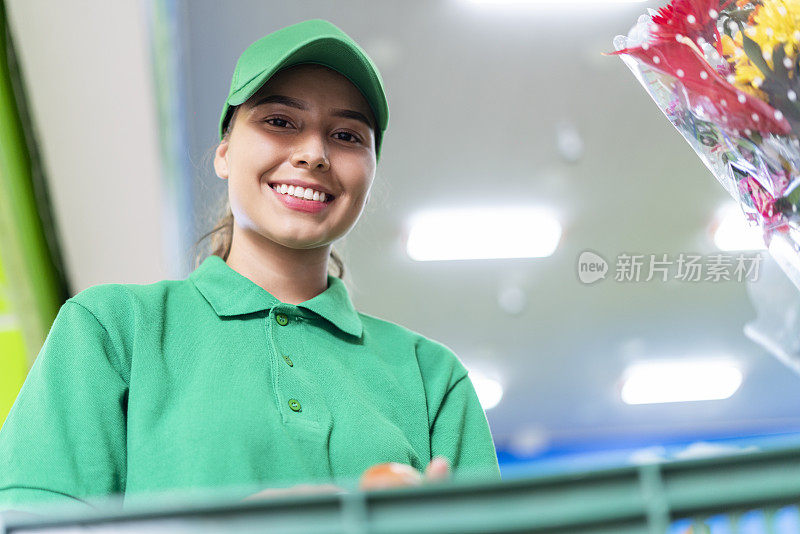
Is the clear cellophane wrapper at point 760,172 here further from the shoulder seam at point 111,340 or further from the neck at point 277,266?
the shoulder seam at point 111,340

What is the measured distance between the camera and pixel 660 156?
296cm

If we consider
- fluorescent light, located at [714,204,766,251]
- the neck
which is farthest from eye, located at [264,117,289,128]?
fluorescent light, located at [714,204,766,251]

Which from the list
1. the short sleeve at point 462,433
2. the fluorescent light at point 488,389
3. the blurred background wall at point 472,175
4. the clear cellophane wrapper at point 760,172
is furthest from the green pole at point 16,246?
the fluorescent light at point 488,389

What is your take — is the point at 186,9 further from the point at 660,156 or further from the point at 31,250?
the point at 660,156

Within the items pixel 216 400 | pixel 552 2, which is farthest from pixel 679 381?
pixel 216 400

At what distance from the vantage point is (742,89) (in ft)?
2.04

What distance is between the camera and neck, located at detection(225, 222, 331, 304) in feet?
2.88

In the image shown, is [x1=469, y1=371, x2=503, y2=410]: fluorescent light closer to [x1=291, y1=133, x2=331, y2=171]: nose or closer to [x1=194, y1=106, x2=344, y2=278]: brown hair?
[x1=194, y1=106, x2=344, y2=278]: brown hair

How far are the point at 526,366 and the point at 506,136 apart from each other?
1.83m

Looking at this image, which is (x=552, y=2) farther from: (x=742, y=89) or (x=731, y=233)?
(x=742, y=89)

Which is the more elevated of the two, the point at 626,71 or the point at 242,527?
the point at 626,71

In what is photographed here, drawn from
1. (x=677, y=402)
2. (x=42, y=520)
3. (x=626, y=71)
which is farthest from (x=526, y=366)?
(x=42, y=520)

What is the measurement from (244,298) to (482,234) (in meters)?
2.59

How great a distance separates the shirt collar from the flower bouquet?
0.41 meters
